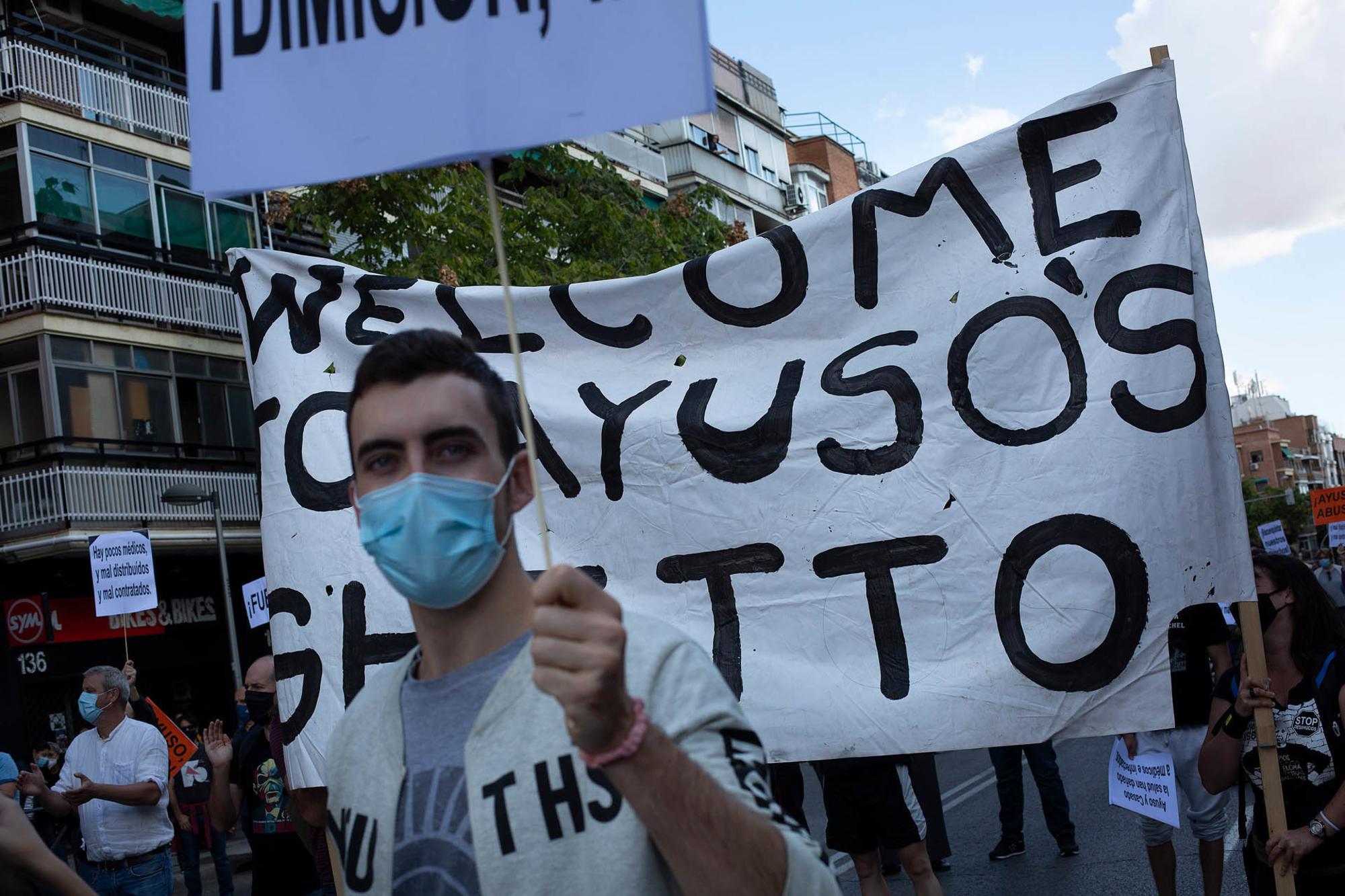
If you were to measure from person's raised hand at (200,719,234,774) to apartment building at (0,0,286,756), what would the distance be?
11.6 m

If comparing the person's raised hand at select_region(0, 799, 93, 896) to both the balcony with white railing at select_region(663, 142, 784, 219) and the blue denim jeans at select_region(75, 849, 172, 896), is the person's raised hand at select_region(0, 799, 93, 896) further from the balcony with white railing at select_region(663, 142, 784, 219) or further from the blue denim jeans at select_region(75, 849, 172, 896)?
the balcony with white railing at select_region(663, 142, 784, 219)

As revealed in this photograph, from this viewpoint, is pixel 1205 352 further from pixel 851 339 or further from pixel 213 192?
pixel 213 192

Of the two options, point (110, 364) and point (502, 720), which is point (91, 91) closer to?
point (110, 364)

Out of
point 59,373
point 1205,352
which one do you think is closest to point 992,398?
point 1205,352

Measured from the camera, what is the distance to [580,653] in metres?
1.55

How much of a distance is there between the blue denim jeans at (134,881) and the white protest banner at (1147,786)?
5.13m

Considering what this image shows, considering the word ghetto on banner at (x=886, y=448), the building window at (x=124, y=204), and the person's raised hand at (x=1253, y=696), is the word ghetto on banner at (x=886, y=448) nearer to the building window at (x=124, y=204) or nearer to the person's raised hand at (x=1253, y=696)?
the person's raised hand at (x=1253, y=696)

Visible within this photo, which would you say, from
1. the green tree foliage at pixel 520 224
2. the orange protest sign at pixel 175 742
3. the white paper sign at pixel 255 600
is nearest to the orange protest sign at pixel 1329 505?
the green tree foliage at pixel 520 224

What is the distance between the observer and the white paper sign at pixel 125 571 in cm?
1339

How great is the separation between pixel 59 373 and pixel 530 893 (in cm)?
1957

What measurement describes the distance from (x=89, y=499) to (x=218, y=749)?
1382cm

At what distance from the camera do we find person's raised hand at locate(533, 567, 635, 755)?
1546mm

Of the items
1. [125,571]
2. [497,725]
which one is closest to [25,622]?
[125,571]

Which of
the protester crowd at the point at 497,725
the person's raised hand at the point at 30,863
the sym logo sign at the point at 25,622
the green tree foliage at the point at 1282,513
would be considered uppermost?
the sym logo sign at the point at 25,622
